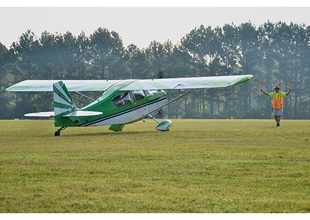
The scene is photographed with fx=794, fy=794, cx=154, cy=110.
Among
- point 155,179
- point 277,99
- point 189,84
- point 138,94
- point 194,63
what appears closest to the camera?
point 155,179

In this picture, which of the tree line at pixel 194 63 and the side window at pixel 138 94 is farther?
the tree line at pixel 194 63

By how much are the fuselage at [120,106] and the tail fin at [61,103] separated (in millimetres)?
201

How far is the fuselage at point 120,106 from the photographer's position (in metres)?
21.6

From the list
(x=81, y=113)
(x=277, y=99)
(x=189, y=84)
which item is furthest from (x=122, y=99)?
(x=277, y=99)

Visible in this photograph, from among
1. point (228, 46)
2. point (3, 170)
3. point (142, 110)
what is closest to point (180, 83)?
point (142, 110)

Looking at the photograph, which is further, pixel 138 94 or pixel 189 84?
pixel 138 94

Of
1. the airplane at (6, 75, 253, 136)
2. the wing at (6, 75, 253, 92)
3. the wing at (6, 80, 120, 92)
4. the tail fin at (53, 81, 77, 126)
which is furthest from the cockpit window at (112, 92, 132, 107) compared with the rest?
the tail fin at (53, 81, 77, 126)

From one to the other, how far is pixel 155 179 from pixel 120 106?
13.2 m

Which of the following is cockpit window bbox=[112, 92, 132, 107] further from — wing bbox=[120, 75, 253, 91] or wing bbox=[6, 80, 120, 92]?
wing bbox=[6, 80, 120, 92]

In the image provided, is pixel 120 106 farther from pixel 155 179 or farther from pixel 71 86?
pixel 155 179

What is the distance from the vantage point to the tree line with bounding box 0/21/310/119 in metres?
79.2

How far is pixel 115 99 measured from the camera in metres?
22.8

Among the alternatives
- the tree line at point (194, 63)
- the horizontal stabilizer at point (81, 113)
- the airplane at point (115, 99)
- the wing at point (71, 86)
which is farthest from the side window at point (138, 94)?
the tree line at point (194, 63)

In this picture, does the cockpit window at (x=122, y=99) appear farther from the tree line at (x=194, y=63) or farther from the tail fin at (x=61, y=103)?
the tree line at (x=194, y=63)
